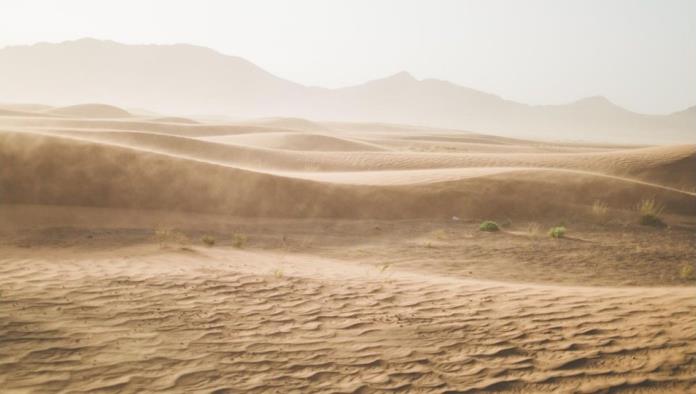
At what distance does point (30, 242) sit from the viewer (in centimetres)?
880

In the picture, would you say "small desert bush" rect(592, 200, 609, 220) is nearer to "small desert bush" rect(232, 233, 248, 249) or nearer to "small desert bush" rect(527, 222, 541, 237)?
"small desert bush" rect(527, 222, 541, 237)

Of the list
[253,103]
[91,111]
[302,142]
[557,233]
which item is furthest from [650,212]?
[253,103]

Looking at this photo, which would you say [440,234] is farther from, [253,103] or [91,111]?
[253,103]

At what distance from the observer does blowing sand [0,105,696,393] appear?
4.30 m

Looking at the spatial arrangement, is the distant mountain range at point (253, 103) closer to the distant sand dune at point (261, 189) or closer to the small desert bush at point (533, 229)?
the distant sand dune at point (261, 189)

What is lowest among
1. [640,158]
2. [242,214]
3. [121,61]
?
[242,214]

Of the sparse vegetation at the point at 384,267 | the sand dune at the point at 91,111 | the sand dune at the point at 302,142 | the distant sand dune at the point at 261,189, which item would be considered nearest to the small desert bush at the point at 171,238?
the distant sand dune at the point at 261,189

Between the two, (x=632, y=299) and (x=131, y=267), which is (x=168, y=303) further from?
(x=632, y=299)

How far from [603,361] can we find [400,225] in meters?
8.38

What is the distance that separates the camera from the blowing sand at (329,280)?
4301 millimetres

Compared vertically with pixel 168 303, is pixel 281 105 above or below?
above

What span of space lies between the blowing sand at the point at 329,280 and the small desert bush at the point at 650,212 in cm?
25

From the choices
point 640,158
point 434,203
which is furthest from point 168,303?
point 640,158

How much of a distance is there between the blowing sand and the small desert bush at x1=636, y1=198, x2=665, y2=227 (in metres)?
0.25
